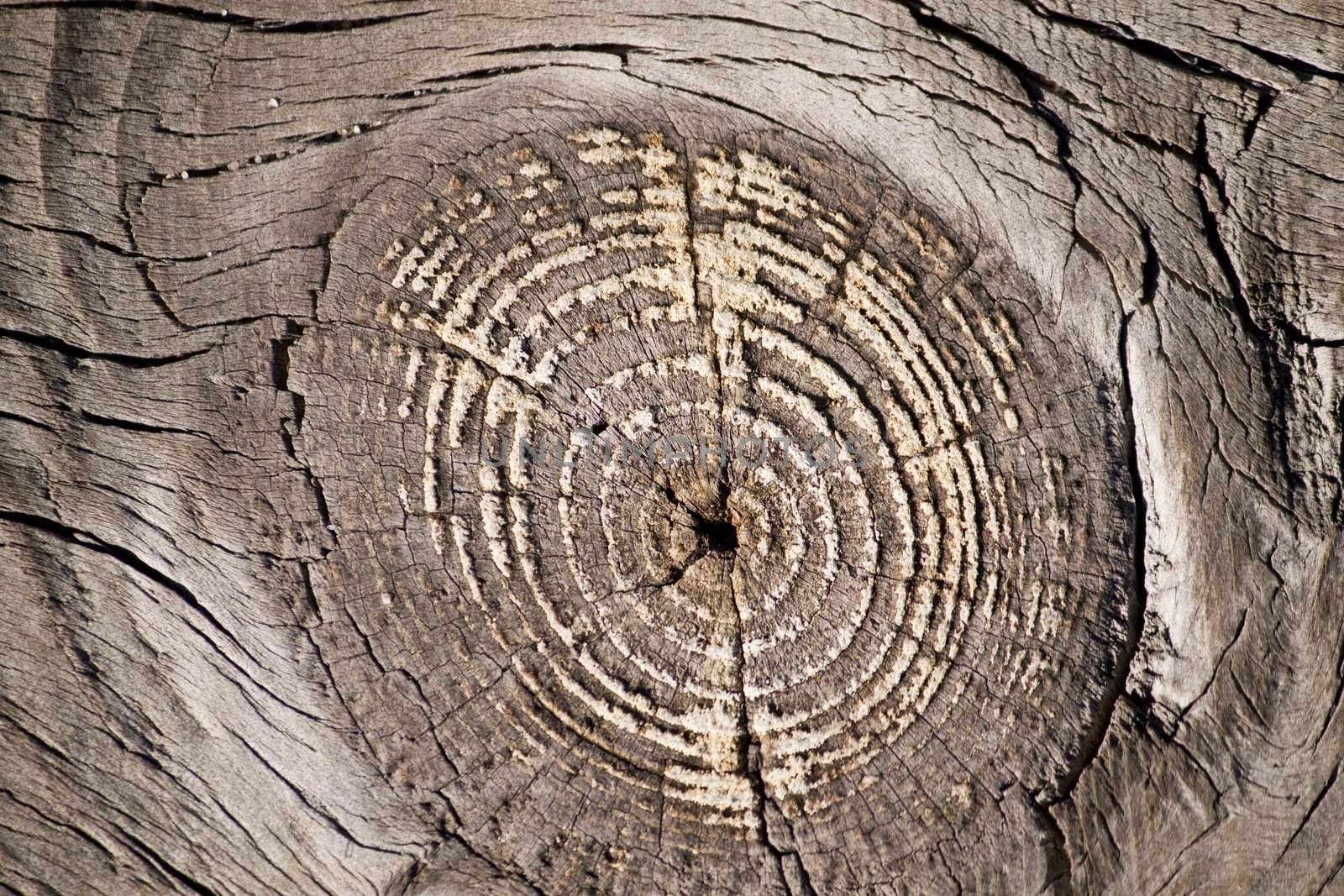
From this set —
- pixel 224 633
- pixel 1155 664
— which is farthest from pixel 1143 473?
pixel 224 633

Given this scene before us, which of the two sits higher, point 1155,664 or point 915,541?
point 915,541

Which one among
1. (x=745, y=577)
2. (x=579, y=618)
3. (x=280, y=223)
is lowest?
(x=579, y=618)

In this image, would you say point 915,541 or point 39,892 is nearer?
point 915,541

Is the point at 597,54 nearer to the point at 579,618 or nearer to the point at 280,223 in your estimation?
the point at 280,223
